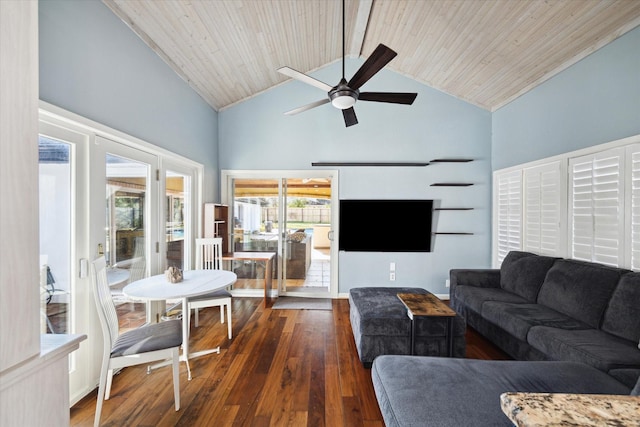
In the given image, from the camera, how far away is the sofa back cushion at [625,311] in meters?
1.99

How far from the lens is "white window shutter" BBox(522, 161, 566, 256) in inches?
120

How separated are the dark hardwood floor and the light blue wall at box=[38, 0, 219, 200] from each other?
1833 mm

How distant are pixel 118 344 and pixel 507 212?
4.72 m

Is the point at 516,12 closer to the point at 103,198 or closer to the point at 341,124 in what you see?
→ the point at 341,124

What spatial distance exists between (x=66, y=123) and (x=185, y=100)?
5.51ft

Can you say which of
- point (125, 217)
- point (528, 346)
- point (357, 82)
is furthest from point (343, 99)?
point (528, 346)

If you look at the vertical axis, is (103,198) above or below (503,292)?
above

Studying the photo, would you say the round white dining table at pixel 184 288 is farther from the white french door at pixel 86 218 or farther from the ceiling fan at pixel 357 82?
the ceiling fan at pixel 357 82

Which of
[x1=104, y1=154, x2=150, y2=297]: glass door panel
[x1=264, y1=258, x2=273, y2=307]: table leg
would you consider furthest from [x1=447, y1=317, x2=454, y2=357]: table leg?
[x1=104, y1=154, x2=150, y2=297]: glass door panel

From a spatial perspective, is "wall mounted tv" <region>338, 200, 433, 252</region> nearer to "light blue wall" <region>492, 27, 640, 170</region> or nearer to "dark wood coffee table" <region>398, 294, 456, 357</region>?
"light blue wall" <region>492, 27, 640, 170</region>

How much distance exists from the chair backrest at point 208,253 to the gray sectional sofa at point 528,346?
2.70 m

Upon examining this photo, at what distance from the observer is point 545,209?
3273 mm

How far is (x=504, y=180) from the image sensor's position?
402 cm

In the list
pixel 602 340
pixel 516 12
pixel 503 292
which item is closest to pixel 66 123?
pixel 516 12
